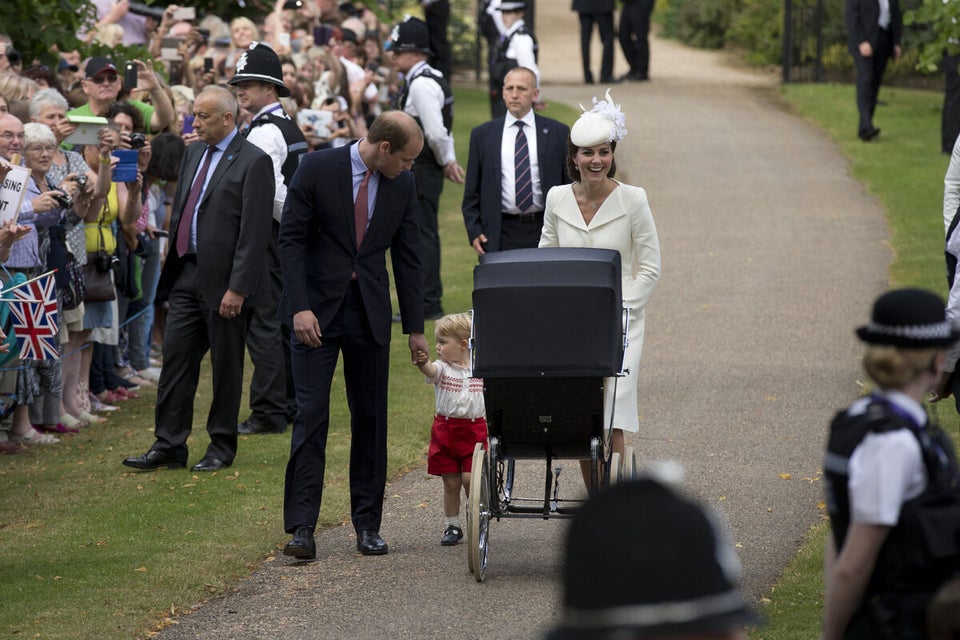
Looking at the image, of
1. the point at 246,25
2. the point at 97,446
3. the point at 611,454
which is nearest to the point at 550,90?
the point at 246,25

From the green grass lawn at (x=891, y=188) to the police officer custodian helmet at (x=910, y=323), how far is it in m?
2.51

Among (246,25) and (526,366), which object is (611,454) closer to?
(526,366)

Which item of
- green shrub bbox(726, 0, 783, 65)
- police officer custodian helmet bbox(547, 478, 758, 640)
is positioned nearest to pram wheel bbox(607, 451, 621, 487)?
police officer custodian helmet bbox(547, 478, 758, 640)

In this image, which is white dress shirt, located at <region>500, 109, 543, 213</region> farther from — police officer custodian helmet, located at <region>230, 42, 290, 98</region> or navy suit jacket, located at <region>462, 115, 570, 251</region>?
police officer custodian helmet, located at <region>230, 42, 290, 98</region>

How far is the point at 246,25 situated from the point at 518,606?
33.8 feet

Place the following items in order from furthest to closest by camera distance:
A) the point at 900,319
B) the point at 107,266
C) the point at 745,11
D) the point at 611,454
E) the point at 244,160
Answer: the point at 745,11
the point at 107,266
the point at 244,160
the point at 611,454
the point at 900,319

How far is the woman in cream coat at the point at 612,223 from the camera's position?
754cm

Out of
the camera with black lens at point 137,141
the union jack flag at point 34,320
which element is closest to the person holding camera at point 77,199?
the camera with black lens at point 137,141

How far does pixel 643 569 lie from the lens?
2.09 metres

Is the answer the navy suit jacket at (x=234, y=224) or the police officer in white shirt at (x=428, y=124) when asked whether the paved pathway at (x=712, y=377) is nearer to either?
the navy suit jacket at (x=234, y=224)

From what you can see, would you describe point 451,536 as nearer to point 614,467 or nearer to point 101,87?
point 614,467

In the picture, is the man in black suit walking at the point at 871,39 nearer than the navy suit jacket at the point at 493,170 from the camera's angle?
No

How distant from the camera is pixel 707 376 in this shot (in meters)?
11.7

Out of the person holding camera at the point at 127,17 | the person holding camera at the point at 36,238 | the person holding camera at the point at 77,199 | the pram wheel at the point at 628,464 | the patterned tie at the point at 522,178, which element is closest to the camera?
the pram wheel at the point at 628,464
